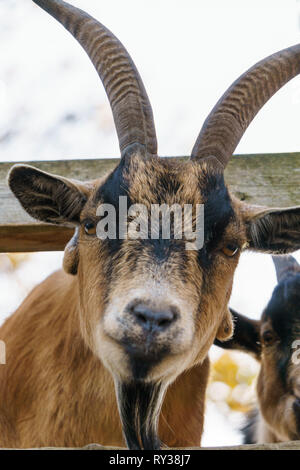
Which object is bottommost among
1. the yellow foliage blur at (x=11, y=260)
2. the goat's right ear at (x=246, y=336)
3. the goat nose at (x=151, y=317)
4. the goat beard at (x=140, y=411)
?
the goat beard at (x=140, y=411)

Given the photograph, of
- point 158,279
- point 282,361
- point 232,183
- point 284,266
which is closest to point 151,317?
point 158,279

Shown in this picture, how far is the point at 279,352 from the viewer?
20.3 ft

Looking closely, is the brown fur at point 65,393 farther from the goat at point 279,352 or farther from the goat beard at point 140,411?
the goat at point 279,352

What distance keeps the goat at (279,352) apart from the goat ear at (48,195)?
2.27 meters

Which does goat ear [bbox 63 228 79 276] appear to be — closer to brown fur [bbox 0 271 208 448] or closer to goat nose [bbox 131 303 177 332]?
brown fur [bbox 0 271 208 448]

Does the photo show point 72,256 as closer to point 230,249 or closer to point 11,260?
point 230,249

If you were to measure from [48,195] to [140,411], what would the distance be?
1.36 meters

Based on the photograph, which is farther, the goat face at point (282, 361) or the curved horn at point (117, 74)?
the goat face at point (282, 361)

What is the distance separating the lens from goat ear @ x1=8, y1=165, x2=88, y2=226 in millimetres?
4102

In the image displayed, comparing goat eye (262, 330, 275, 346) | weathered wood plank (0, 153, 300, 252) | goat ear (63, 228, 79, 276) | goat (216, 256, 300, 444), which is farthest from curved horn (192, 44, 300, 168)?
goat eye (262, 330, 275, 346)

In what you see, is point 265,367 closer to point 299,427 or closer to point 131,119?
point 299,427

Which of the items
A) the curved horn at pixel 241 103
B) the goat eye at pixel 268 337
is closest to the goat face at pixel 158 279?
the curved horn at pixel 241 103

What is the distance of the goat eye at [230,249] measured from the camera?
393 centimetres
